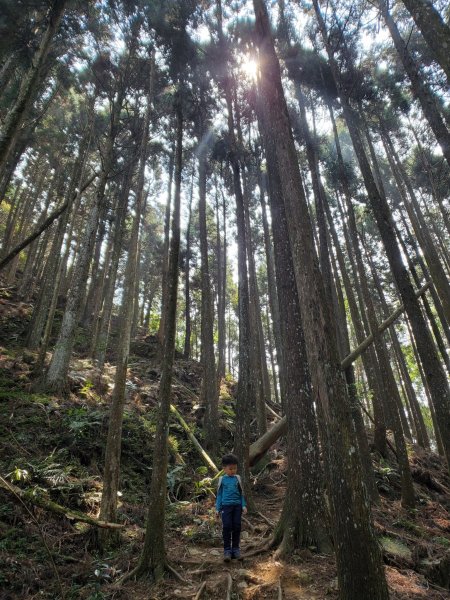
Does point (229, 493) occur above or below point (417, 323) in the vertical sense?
below

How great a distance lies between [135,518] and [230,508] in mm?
2060

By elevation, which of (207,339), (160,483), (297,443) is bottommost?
(160,483)

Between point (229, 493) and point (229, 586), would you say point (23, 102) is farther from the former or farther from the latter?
point (229, 586)

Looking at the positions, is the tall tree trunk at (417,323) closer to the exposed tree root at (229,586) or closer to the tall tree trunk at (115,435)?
the exposed tree root at (229,586)

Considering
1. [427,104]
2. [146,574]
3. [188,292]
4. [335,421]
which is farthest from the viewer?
[188,292]

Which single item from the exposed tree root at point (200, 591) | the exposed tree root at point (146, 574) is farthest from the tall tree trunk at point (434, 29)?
the exposed tree root at point (146, 574)

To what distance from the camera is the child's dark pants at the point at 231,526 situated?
16.0 ft

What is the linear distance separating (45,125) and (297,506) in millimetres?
21176

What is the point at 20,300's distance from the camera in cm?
1731

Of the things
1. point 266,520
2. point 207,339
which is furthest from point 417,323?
point 207,339

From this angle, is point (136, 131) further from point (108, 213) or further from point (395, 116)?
point (395, 116)

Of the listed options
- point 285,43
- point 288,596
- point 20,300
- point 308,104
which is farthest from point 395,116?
point 20,300

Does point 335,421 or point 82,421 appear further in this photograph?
point 82,421

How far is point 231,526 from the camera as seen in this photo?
495cm
